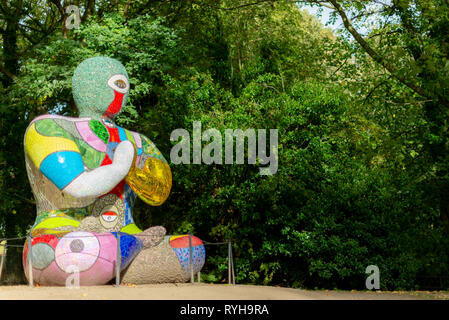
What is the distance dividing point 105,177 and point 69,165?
0.58 metres

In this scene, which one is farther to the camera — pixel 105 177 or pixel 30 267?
pixel 105 177

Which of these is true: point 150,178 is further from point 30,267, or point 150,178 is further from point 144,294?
point 144,294

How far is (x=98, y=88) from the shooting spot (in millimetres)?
9328

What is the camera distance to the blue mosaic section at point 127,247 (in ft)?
27.1

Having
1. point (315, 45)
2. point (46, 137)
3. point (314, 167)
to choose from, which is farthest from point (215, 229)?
point (315, 45)

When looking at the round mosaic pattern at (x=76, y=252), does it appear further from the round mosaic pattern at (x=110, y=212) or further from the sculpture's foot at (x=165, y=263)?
the round mosaic pattern at (x=110, y=212)

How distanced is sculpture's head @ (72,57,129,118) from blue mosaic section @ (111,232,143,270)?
7.49 ft

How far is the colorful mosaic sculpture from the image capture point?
26.5 feet

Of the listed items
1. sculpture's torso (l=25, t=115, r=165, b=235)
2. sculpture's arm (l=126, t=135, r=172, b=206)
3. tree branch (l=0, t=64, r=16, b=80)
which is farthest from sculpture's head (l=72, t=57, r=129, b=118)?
tree branch (l=0, t=64, r=16, b=80)

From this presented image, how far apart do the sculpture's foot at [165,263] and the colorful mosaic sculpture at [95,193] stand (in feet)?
0.05

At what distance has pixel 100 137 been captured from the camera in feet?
30.0
